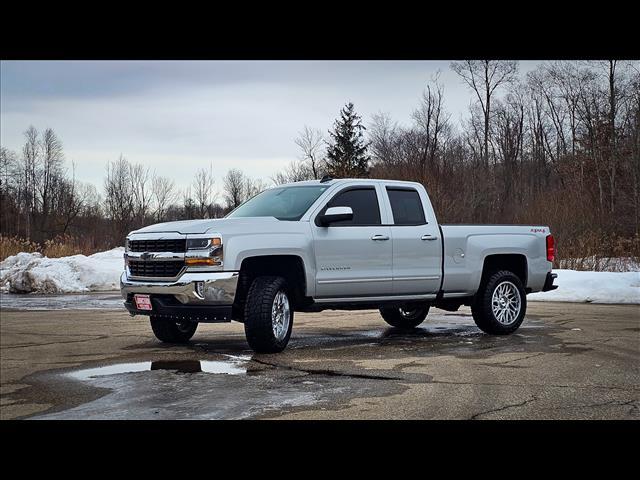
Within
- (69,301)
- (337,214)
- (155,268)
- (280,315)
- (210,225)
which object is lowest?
(69,301)

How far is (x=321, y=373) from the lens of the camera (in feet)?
23.8

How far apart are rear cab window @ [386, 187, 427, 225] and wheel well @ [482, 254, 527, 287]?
131 cm

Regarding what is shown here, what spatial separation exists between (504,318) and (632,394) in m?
4.17

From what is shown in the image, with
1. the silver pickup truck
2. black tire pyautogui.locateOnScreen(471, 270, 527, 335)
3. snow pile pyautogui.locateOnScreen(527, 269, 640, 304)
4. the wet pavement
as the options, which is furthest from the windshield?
snow pile pyautogui.locateOnScreen(527, 269, 640, 304)

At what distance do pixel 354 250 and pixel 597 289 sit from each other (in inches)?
362

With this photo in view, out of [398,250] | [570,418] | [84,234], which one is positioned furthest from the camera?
[398,250]

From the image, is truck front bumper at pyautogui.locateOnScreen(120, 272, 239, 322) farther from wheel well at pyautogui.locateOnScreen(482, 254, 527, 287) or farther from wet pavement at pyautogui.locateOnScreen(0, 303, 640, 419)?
wheel well at pyautogui.locateOnScreen(482, 254, 527, 287)

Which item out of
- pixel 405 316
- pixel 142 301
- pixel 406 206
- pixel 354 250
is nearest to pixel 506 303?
pixel 405 316

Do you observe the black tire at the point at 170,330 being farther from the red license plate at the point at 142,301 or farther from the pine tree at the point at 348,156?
the pine tree at the point at 348,156

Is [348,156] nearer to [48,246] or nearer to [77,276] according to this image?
[77,276]

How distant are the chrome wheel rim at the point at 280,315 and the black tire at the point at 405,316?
313cm

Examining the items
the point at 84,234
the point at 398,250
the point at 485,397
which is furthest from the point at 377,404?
the point at 398,250
